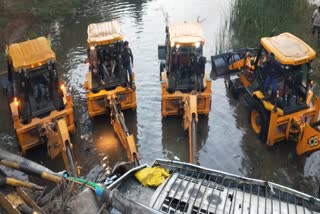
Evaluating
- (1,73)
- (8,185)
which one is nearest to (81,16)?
A: (1,73)

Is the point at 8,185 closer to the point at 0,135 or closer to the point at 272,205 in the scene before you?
the point at 272,205

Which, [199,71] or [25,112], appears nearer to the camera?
[25,112]

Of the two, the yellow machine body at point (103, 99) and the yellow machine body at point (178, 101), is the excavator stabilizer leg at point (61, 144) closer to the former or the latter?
the yellow machine body at point (103, 99)

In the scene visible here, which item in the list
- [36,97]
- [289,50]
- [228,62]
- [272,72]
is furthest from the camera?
[228,62]

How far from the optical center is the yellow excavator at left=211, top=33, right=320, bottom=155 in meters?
8.89

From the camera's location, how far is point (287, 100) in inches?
374

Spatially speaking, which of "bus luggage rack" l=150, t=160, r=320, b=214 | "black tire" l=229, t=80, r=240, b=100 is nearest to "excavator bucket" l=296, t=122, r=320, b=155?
"bus luggage rack" l=150, t=160, r=320, b=214

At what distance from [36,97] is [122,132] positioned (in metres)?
2.61

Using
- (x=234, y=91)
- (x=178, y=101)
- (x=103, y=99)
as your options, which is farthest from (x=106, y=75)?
(x=234, y=91)

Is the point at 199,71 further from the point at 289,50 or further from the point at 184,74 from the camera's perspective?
the point at 289,50

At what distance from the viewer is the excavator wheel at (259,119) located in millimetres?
9602

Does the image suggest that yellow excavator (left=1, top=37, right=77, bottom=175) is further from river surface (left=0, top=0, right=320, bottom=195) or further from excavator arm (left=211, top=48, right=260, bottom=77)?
excavator arm (left=211, top=48, right=260, bottom=77)

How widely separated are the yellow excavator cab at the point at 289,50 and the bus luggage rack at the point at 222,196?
3446 millimetres

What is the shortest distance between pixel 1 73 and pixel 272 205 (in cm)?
1173
